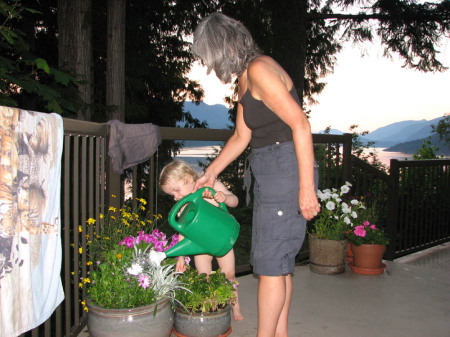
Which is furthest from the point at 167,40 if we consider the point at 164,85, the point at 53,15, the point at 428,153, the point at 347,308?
the point at 347,308

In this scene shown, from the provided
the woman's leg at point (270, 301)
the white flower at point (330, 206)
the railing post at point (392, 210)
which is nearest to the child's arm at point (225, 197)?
the woman's leg at point (270, 301)

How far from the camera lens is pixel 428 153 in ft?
21.3

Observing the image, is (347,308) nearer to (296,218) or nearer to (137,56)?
(296,218)

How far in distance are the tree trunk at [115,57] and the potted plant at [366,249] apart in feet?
11.6

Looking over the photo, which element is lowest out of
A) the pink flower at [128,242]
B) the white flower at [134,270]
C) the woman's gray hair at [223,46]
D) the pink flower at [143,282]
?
the pink flower at [143,282]

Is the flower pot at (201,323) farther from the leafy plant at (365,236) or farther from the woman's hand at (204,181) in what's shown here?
the leafy plant at (365,236)

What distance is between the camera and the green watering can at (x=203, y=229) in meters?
1.64

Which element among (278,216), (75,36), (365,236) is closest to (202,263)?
(278,216)

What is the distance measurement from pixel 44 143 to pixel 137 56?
18.5ft

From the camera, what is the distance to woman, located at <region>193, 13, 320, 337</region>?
1427mm

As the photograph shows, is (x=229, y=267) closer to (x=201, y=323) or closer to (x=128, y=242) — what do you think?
(x=201, y=323)

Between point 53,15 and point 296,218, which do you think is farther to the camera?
point 53,15

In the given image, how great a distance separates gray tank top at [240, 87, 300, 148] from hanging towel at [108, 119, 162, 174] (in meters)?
0.76

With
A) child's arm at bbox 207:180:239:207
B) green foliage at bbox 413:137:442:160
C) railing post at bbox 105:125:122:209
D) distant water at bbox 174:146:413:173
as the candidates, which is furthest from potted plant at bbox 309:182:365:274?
green foliage at bbox 413:137:442:160
